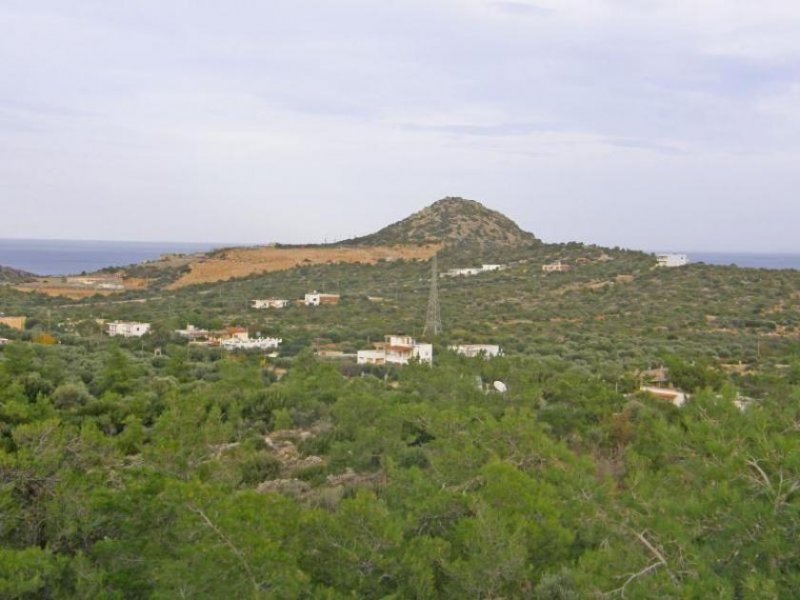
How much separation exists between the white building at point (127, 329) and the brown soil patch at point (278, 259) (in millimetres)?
33652

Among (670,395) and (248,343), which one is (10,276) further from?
(670,395)

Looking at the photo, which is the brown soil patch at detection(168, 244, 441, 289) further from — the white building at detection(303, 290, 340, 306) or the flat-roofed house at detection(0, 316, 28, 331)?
the flat-roofed house at detection(0, 316, 28, 331)

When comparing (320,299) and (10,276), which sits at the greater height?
(320,299)

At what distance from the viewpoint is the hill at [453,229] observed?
8894cm

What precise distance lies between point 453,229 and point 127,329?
60236 mm

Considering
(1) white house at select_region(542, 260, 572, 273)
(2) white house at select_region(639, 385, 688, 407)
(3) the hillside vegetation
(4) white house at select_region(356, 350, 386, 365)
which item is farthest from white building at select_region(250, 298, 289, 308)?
(2) white house at select_region(639, 385, 688, 407)

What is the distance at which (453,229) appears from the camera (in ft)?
302

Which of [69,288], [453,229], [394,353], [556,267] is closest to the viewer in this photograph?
[394,353]

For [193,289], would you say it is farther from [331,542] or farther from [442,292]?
[331,542]

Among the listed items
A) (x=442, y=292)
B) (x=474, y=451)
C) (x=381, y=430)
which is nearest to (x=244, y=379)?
(x=381, y=430)

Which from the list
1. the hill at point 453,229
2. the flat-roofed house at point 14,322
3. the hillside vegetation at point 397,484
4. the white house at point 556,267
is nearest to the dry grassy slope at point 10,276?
the hill at point 453,229

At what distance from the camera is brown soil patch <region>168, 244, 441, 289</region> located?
240 feet

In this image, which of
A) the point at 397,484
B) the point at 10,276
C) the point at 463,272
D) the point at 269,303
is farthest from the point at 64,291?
the point at 397,484

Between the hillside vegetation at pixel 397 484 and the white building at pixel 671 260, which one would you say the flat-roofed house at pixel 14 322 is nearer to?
the hillside vegetation at pixel 397 484
